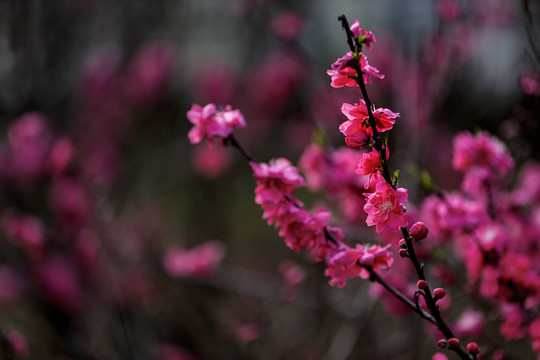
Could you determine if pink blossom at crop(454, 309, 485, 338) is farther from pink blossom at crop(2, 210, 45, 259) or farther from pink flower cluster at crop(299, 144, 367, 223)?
pink blossom at crop(2, 210, 45, 259)

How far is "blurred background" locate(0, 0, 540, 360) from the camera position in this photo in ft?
7.93

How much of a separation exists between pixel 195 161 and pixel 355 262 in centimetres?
318

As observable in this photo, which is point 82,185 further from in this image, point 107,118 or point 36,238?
point 107,118

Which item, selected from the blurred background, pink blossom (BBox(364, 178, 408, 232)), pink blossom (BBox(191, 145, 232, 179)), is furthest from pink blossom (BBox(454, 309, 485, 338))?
pink blossom (BBox(191, 145, 232, 179))

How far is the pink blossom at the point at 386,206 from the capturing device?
933 millimetres

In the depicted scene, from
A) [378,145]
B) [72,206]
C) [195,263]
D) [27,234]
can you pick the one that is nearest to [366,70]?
[378,145]

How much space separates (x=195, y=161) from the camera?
4.16m

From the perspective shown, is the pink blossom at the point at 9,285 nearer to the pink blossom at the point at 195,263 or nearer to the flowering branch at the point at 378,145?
the pink blossom at the point at 195,263

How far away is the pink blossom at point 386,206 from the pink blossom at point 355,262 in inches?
5.6

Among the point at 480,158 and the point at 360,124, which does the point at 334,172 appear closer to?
the point at 480,158

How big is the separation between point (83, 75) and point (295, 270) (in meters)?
3.09

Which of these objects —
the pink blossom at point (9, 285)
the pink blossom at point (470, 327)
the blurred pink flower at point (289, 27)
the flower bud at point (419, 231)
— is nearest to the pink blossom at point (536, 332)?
the pink blossom at point (470, 327)

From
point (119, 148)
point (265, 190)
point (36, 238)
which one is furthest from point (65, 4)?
point (265, 190)

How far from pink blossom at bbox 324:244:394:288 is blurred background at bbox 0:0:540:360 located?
0.47 meters
